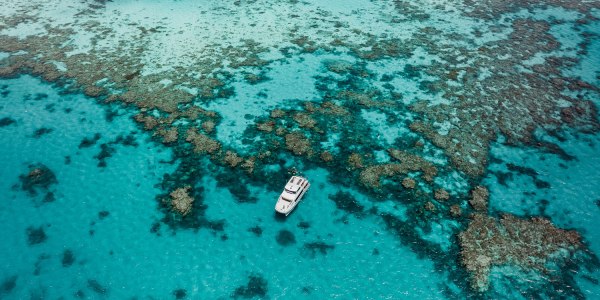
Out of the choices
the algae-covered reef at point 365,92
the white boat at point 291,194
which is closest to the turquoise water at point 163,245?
the white boat at point 291,194

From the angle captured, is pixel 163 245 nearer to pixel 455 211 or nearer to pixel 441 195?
pixel 441 195

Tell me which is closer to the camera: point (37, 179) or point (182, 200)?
point (182, 200)

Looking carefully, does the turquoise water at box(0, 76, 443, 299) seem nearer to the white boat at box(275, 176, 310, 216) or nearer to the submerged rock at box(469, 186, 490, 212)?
the white boat at box(275, 176, 310, 216)

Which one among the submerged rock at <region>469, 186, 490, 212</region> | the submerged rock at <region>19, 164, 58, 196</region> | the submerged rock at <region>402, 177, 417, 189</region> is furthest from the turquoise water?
the submerged rock at <region>469, 186, 490, 212</region>

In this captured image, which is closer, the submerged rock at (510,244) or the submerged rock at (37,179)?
the submerged rock at (510,244)

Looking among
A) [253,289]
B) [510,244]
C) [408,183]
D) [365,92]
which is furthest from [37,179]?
[510,244]

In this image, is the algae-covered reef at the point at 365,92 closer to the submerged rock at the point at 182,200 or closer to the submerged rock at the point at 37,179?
the submerged rock at the point at 182,200
